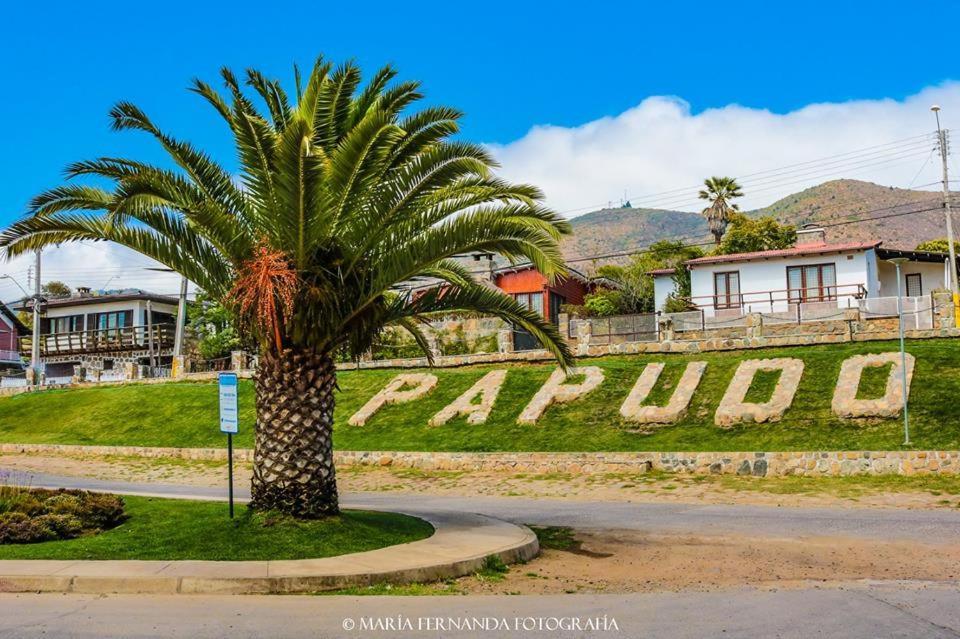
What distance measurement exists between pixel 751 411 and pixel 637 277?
2808 cm

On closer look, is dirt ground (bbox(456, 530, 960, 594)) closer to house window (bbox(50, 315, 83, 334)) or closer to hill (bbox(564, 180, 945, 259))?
house window (bbox(50, 315, 83, 334))

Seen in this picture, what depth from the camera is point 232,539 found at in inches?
479

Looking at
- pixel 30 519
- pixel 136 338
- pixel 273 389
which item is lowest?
pixel 30 519

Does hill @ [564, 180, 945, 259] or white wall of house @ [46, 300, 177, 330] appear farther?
hill @ [564, 180, 945, 259]

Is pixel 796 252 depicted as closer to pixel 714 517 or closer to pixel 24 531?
pixel 714 517

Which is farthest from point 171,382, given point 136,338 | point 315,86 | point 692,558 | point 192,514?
point 692,558

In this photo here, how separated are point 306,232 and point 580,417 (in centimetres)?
1736

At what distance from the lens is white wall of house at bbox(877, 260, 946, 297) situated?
4369 cm

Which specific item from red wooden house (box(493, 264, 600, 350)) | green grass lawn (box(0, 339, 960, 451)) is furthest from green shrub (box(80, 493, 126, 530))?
red wooden house (box(493, 264, 600, 350))

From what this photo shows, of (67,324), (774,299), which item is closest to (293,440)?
(774,299)

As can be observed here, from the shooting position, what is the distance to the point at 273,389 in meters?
13.0

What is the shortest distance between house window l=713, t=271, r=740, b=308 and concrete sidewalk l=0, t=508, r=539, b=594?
111ft

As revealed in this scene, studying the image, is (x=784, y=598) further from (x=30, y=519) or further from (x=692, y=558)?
(x=30, y=519)

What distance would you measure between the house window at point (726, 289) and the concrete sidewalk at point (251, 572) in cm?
3368
